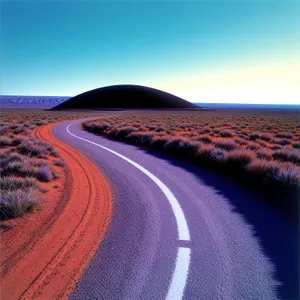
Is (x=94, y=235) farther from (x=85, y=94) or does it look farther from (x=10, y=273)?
(x=85, y=94)

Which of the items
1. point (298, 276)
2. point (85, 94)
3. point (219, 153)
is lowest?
point (298, 276)

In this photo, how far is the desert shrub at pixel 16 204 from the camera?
15.7 ft

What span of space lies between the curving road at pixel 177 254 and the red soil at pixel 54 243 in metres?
0.23

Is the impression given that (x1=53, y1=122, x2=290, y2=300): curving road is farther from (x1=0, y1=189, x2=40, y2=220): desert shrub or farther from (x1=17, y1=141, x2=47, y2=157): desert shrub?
(x1=17, y1=141, x2=47, y2=157): desert shrub

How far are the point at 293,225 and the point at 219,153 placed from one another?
5.89 meters

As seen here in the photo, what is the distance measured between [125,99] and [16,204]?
135220 millimetres

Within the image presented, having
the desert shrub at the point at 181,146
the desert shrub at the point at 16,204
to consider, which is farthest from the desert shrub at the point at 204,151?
the desert shrub at the point at 16,204

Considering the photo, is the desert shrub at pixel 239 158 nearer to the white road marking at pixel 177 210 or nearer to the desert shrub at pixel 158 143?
the white road marking at pixel 177 210

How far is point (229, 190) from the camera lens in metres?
6.89

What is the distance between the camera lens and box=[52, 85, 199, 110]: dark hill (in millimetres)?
131500

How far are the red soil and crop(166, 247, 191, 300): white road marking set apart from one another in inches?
50.7

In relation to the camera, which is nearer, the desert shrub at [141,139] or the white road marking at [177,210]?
the white road marking at [177,210]

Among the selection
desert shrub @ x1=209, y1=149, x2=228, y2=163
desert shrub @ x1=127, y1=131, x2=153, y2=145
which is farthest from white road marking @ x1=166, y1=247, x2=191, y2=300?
desert shrub @ x1=127, y1=131, x2=153, y2=145

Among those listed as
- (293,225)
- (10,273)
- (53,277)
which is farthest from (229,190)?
(10,273)
